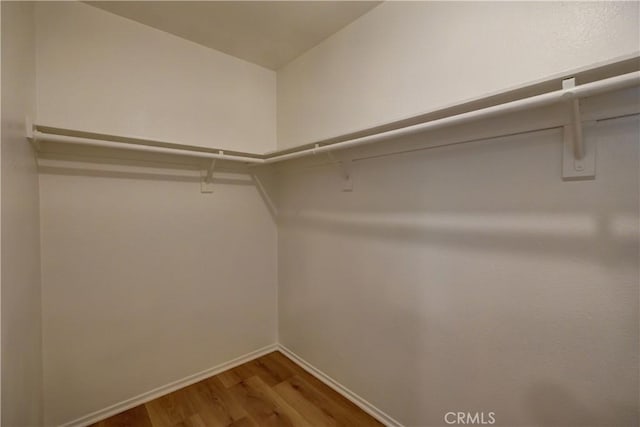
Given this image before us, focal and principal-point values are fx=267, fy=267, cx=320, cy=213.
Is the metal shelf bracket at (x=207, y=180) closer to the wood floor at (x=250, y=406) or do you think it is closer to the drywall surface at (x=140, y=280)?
the drywall surface at (x=140, y=280)

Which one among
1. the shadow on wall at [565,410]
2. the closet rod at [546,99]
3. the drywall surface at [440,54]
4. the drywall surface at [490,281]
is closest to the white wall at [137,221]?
the drywall surface at [440,54]

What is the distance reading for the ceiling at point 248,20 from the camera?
148cm

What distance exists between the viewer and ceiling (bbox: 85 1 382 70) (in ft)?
4.85

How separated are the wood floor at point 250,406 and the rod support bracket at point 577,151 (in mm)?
1550

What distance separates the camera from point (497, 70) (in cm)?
107

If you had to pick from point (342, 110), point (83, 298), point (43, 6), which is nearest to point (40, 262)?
point (83, 298)

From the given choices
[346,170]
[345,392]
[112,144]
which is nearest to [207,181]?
[112,144]

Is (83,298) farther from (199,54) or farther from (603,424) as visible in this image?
(603,424)

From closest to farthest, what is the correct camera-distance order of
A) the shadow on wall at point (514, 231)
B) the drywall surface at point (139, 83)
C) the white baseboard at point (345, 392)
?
the shadow on wall at point (514, 231)
the drywall surface at point (139, 83)
the white baseboard at point (345, 392)

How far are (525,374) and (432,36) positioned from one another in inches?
59.0

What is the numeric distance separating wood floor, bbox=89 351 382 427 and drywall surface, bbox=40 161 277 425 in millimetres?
139

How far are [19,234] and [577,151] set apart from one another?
1934 millimetres

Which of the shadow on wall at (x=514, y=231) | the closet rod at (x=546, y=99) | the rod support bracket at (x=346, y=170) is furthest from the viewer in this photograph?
the rod support bracket at (x=346, y=170)

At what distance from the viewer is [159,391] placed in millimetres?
1725
